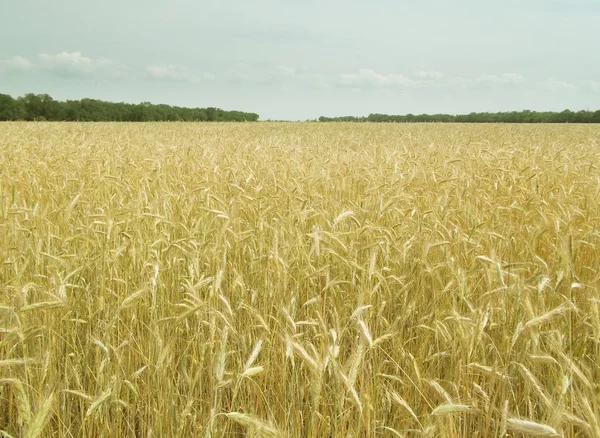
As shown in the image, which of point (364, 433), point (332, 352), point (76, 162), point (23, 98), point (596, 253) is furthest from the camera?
point (23, 98)

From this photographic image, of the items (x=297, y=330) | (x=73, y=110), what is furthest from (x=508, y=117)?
(x=297, y=330)

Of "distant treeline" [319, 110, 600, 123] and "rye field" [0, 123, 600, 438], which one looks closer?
"rye field" [0, 123, 600, 438]

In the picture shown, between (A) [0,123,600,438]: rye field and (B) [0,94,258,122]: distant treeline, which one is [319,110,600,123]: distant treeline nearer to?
(B) [0,94,258,122]: distant treeline

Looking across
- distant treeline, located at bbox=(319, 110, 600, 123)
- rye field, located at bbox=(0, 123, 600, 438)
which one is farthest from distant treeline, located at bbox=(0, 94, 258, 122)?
rye field, located at bbox=(0, 123, 600, 438)

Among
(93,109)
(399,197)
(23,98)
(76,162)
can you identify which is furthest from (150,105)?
(399,197)

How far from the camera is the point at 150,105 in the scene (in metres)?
55.1

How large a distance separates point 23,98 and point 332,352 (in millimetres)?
53765

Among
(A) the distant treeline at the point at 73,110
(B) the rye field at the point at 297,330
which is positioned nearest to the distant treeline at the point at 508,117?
(A) the distant treeline at the point at 73,110

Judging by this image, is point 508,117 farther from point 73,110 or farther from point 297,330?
point 297,330

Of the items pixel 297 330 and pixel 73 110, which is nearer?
pixel 297 330

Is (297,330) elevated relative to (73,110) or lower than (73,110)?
lower

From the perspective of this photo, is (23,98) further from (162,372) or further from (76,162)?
(162,372)

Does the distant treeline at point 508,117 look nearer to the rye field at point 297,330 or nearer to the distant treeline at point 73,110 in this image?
the distant treeline at point 73,110

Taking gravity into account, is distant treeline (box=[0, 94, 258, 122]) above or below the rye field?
above
